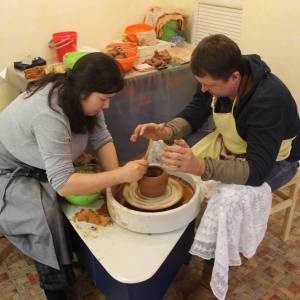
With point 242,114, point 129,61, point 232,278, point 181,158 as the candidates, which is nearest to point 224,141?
point 242,114

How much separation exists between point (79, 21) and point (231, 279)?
202 cm

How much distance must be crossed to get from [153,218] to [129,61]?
4.22ft

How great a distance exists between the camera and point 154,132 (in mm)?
1598

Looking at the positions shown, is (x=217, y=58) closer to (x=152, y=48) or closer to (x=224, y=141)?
(x=224, y=141)

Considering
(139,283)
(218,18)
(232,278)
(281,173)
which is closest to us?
(139,283)

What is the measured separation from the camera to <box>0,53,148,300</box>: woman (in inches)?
49.8

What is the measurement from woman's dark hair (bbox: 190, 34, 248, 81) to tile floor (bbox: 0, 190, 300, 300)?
100 centimetres

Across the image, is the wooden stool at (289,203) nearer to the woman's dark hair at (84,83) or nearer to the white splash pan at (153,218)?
the white splash pan at (153,218)

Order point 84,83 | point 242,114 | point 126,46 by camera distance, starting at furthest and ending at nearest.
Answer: point 126,46 → point 242,114 → point 84,83

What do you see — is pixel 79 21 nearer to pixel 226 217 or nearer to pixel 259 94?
pixel 259 94

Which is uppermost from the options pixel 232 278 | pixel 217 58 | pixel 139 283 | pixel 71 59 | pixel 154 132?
pixel 217 58

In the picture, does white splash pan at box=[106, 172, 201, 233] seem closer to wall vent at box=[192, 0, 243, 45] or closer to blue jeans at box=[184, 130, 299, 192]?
blue jeans at box=[184, 130, 299, 192]

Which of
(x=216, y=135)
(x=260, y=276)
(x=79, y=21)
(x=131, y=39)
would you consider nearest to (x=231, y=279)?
(x=260, y=276)

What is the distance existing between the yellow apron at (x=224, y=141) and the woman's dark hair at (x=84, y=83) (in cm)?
50
